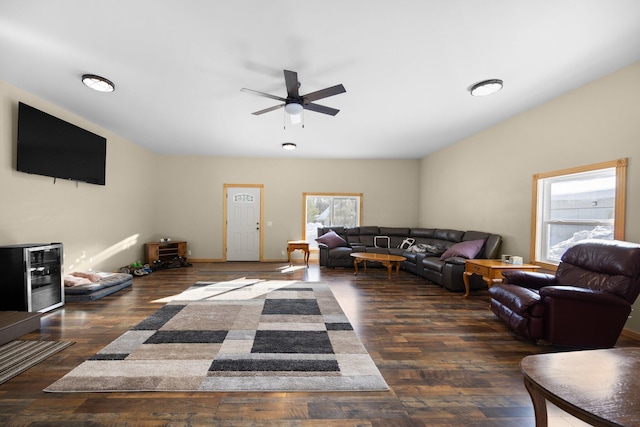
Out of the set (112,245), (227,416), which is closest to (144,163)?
(112,245)

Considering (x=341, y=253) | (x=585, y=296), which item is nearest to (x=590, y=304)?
(x=585, y=296)

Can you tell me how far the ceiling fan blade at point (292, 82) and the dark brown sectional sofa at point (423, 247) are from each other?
3.60 m

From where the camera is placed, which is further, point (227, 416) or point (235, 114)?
point (235, 114)

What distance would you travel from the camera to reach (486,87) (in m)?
3.13

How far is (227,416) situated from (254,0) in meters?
2.86

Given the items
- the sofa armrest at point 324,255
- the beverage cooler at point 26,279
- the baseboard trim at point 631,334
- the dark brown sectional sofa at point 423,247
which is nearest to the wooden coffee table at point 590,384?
the baseboard trim at point 631,334

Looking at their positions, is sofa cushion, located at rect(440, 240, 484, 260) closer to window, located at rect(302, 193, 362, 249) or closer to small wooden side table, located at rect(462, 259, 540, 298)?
small wooden side table, located at rect(462, 259, 540, 298)

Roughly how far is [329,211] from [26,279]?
5.89m

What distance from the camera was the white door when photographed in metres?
7.26

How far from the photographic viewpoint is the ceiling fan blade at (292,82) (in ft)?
8.57

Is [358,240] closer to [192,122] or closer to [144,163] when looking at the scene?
[192,122]

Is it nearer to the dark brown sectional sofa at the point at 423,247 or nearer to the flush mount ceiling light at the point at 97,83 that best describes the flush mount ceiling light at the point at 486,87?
the dark brown sectional sofa at the point at 423,247

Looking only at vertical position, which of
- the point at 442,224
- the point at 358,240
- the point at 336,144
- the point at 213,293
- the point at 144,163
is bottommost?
the point at 213,293

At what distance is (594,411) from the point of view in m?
0.95
